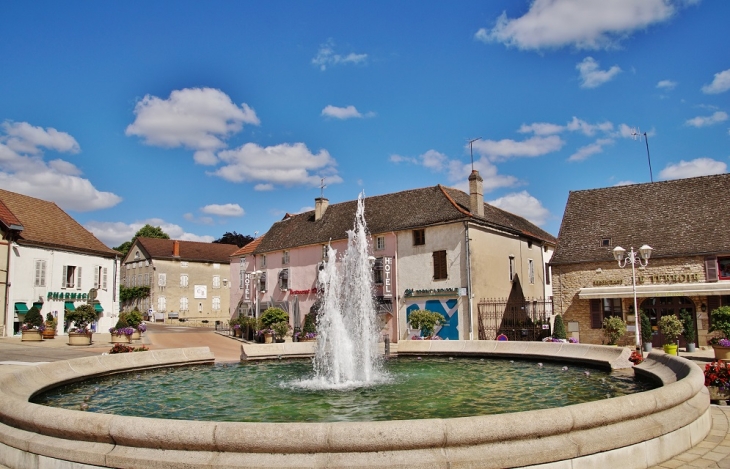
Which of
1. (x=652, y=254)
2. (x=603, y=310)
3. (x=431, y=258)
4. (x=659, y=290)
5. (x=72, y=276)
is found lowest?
(x=603, y=310)

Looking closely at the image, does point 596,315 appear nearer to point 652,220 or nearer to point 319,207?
point 652,220

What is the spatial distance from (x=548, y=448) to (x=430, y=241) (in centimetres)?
2848

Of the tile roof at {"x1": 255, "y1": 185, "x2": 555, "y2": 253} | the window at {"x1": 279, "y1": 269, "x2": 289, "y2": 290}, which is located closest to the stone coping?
the tile roof at {"x1": 255, "y1": 185, "x2": 555, "y2": 253}

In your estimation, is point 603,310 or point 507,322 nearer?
point 603,310

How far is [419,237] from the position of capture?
3491 centimetres

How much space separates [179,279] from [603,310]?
46.8 meters

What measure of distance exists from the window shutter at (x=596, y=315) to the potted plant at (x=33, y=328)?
2824 cm

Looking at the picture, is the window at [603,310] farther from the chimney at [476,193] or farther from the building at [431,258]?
the chimney at [476,193]

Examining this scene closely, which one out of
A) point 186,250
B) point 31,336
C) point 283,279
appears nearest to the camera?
point 31,336

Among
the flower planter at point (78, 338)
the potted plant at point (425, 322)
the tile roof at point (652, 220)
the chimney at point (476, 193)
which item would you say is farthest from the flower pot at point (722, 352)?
the flower planter at point (78, 338)

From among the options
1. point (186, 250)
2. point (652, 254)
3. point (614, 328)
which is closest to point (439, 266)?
point (614, 328)

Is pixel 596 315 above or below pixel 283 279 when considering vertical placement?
below

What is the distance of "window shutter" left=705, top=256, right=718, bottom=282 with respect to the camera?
85.9 feet

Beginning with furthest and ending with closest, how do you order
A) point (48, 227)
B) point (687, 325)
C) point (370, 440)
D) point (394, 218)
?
point (394, 218) < point (48, 227) < point (687, 325) < point (370, 440)
